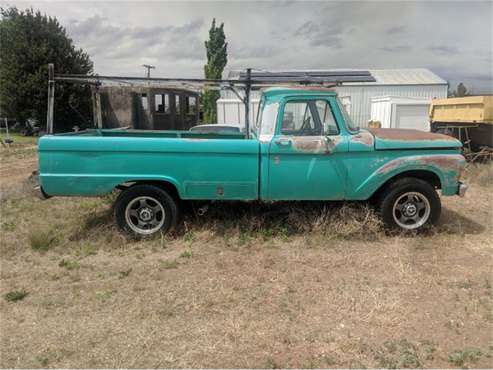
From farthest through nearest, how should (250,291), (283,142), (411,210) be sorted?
1. (411,210)
2. (283,142)
3. (250,291)

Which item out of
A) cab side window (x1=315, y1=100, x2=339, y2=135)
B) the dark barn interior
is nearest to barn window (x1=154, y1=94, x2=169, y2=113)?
the dark barn interior

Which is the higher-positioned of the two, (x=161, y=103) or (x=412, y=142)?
(x=161, y=103)

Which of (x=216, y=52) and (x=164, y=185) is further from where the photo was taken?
(x=216, y=52)

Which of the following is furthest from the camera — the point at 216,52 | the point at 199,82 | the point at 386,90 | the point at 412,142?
the point at 216,52

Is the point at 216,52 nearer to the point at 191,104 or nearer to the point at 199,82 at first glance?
the point at 191,104

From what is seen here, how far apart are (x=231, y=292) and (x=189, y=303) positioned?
43 centimetres

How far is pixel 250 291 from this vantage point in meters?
3.78

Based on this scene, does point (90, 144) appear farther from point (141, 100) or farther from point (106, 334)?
point (141, 100)

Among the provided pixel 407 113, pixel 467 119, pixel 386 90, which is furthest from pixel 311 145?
pixel 386 90

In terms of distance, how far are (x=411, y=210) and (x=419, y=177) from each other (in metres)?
0.47

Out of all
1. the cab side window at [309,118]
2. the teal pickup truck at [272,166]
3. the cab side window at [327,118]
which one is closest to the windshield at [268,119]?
the teal pickup truck at [272,166]

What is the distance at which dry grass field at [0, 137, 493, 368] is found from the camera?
2881mm

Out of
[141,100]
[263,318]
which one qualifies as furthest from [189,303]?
[141,100]

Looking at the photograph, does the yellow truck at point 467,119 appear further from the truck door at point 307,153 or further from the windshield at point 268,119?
the windshield at point 268,119
